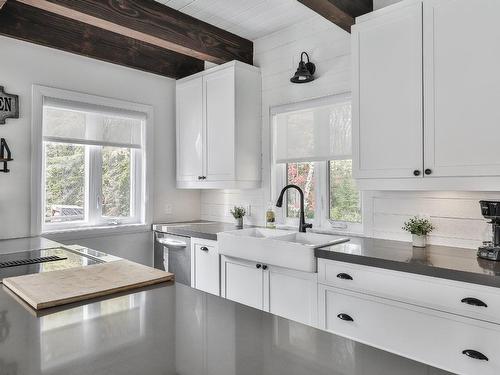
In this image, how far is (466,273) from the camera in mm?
1718

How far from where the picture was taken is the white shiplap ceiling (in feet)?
9.51

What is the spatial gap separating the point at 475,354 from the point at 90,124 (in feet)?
10.6

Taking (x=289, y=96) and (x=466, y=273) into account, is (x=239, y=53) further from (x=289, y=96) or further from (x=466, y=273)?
(x=466, y=273)

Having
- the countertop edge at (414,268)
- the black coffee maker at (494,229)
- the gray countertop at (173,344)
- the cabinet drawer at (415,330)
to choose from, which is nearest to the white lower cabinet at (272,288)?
the cabinet drawer at (415,330)

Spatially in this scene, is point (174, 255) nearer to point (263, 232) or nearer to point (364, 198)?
point (263, 232)

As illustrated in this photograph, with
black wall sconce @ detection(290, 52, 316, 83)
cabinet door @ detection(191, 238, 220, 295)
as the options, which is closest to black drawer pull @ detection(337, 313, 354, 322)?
cabinet door @ detection(191, 238, 220, 295)

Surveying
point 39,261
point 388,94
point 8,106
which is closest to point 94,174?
point 8,106

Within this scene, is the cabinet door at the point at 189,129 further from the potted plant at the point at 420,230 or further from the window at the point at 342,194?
the potted plant at the point at 420,230

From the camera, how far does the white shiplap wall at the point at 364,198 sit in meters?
2.35

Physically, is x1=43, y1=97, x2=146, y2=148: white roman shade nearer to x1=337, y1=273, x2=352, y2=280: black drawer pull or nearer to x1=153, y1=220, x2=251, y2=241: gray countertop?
x1=153, y1=220, x2=251, y2=241: gray countertop

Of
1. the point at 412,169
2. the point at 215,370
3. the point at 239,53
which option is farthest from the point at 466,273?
the point at 239,53

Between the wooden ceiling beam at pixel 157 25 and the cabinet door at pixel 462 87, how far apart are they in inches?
68.9

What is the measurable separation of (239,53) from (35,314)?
2955mm

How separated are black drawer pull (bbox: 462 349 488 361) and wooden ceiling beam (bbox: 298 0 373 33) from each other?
2.04 m
